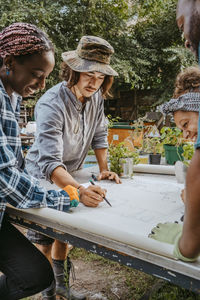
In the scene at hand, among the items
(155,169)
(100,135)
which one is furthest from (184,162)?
(100,135)

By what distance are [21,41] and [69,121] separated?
2.26ft

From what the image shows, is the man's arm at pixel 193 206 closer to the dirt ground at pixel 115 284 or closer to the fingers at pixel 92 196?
the fingers at pixel 92 196

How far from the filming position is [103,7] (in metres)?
8.50

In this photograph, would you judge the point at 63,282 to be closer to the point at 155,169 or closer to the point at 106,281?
the point at 106,281

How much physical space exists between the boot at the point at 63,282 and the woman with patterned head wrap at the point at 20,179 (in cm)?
67

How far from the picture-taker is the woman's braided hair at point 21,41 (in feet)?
3.90

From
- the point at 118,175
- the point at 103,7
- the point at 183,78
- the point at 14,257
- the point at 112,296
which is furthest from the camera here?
the point at 103,7

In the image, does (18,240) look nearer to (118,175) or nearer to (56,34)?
(118,175)

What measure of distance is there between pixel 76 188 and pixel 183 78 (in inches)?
33.2

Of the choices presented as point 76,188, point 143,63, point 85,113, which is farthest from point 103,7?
point 76,188

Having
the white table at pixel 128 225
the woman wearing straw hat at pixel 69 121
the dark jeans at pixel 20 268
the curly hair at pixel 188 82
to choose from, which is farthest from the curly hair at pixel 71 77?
the dark jeans at pixel 20 268

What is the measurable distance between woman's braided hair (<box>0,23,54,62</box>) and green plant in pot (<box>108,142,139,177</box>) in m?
0.88

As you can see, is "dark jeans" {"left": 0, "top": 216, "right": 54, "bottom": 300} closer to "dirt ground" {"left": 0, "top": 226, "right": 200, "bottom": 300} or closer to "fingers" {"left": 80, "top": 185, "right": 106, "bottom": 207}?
"fingers" {"left": 80, "top": 185, "right": 106, "bottom": 207}

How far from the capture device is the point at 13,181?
1126mm
